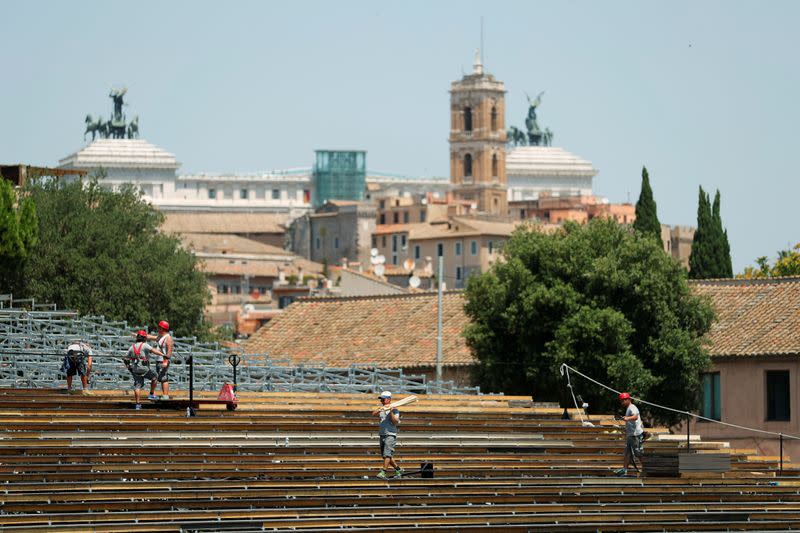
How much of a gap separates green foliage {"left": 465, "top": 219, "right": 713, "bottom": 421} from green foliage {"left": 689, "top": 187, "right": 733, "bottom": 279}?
147 feet

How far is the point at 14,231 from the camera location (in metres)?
67.9

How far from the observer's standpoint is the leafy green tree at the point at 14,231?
220 ft

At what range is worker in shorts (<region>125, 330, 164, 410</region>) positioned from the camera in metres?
36.1

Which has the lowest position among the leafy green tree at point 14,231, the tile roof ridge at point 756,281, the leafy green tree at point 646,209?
the tile roof ridge at point 756,281

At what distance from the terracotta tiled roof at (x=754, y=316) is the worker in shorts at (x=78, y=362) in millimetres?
24350

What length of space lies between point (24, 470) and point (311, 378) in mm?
23027

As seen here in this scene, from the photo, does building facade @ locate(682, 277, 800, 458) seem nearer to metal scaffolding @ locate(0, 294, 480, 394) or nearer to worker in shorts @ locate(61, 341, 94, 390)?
metal scaffolding @ locate(0, 294, 480, 394)

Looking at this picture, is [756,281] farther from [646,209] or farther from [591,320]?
[646,209]

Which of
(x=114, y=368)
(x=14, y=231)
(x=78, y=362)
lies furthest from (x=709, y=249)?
(x=78, y=362)

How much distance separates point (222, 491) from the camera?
32.5 meters

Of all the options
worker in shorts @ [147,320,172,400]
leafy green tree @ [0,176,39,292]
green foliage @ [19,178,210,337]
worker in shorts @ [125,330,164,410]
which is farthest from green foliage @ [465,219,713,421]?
worker in shorts @ [125,330,164,410]

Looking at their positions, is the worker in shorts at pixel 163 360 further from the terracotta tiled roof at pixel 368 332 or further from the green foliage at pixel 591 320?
the terracotta tiled roof at pixel 368 332

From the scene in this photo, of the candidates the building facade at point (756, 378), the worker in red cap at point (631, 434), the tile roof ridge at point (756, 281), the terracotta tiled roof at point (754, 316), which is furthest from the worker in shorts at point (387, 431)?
the tile roof ridge at point (756, 281)

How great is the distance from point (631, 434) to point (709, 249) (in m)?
68.4
